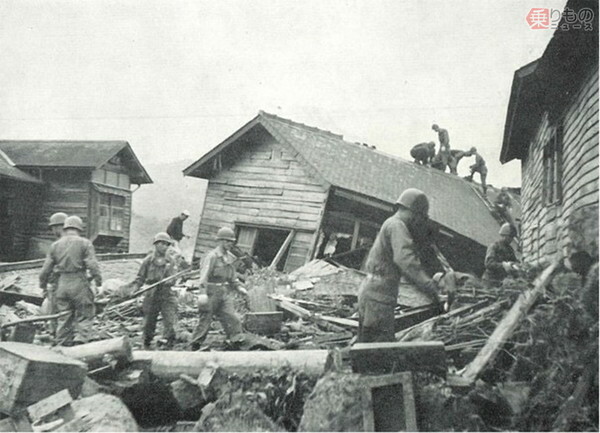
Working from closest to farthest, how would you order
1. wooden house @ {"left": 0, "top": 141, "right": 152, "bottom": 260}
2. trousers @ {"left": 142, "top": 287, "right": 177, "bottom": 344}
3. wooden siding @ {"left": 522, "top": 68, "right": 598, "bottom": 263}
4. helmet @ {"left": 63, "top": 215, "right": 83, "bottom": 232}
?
wooden siding @ {"left": 522, "top": 68, "right": 598, "bottom": 263} < helmet @ {"left": 63, "top": 215, "right": 83, "bottom": 232} < trousers @ {"left": 142, "top": 287, "right": 177, "bottom": 344} < wooden house @ {"left": 0, "top": 141, "right": 152, "bottom": 260}

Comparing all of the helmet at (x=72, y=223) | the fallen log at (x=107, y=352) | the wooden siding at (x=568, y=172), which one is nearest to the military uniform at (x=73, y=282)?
the helmet at (x=72, y=223)

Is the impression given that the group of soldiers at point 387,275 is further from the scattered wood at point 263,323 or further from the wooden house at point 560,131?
the scattered wood at point 263,323

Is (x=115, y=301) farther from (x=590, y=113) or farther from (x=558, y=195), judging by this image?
(x=590, y=113)

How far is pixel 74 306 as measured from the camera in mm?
7691

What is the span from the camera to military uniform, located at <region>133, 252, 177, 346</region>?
7977 millimetres

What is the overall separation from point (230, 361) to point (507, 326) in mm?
2614

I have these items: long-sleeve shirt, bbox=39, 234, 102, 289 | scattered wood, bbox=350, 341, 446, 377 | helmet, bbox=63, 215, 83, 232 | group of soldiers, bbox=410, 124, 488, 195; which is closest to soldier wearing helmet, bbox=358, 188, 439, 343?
scattered wood, bbox=350, 341, 446, 377

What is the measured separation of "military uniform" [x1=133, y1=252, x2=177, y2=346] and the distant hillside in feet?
114

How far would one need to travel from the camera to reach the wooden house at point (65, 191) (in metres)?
22.2

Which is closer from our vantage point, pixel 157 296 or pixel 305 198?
pixel 157 296

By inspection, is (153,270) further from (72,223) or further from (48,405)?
(48,405)

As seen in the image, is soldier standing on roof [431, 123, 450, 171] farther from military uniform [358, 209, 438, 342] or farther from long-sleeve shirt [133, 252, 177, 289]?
military uniform [358, 209, 438, 342]

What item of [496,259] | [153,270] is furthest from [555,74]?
[153,270]

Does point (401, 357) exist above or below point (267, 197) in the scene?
below
